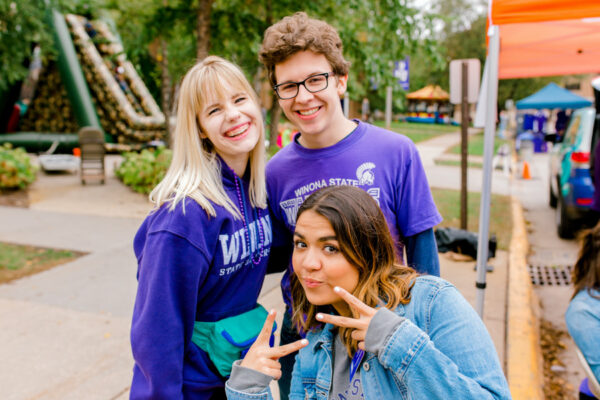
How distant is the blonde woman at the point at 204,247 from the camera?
1598mm

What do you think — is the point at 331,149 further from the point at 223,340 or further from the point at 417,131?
the point at 417,131

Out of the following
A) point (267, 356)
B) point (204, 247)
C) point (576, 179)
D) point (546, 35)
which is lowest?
point (576, 179)

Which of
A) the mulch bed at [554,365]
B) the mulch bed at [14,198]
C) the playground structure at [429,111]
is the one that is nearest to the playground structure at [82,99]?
the mulch bed at [14,198]

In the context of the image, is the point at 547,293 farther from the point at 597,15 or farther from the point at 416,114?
the point at 416,114

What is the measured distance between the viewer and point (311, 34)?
6.18 ft

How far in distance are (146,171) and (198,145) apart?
9.04 m

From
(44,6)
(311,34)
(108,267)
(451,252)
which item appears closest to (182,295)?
(311,34)

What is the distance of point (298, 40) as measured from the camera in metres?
1.88

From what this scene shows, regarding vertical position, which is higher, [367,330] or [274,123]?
[274,123]

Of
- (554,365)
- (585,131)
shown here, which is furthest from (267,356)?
(585,131)

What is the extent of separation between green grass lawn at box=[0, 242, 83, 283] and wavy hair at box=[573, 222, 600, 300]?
550 cm

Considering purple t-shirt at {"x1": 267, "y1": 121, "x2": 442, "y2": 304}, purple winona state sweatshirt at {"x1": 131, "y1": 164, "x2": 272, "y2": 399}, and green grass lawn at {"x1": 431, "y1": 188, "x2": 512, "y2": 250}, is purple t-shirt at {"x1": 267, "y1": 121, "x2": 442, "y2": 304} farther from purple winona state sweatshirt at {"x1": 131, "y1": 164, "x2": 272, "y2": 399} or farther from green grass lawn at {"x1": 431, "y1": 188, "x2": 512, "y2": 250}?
green grass lawn at {"x1": 431, "y1": 188, "x2": 512, "y2": 250}

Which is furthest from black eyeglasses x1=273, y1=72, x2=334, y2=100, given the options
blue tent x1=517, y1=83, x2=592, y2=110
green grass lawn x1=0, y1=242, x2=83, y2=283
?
blue tent x1=517, y1=83, x2=592, y2=110

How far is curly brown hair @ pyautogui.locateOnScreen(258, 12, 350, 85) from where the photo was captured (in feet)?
6.19
